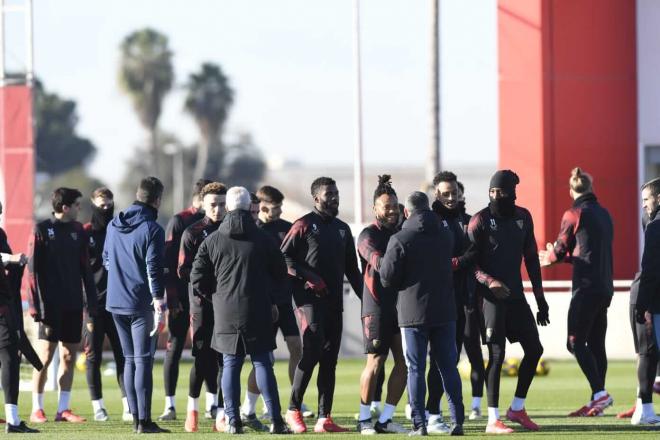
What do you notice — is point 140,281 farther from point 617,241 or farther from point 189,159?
point 189,159

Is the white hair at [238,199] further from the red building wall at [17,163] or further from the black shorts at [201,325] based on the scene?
the red building wall at [17,163]

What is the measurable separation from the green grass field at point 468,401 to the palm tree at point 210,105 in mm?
80384

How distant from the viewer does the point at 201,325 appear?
14.2 m

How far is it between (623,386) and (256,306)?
738cm

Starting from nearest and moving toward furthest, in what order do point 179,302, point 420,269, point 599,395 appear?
point 420,269
point 179,302
point 599,395

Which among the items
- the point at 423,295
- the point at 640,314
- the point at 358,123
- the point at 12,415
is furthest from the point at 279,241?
the point at 358,123

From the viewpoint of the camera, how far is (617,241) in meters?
26.5

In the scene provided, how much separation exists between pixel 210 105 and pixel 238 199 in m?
91.5

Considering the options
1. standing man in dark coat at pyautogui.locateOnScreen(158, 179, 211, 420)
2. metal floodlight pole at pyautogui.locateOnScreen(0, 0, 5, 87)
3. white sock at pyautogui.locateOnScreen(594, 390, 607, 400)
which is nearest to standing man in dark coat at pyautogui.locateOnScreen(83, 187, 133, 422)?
standing man in dark coat at pyautogui.locateOnScreen(158, 179, 211, 420)

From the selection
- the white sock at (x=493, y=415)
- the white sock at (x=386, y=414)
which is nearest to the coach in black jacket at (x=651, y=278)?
the white sock at (x=493, y=415)

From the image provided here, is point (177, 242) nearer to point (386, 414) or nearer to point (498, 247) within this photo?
point (386, 414)

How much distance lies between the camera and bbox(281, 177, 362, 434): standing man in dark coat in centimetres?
1380

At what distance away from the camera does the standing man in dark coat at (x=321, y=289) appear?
1380 cm

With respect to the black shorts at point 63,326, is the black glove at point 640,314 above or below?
above
